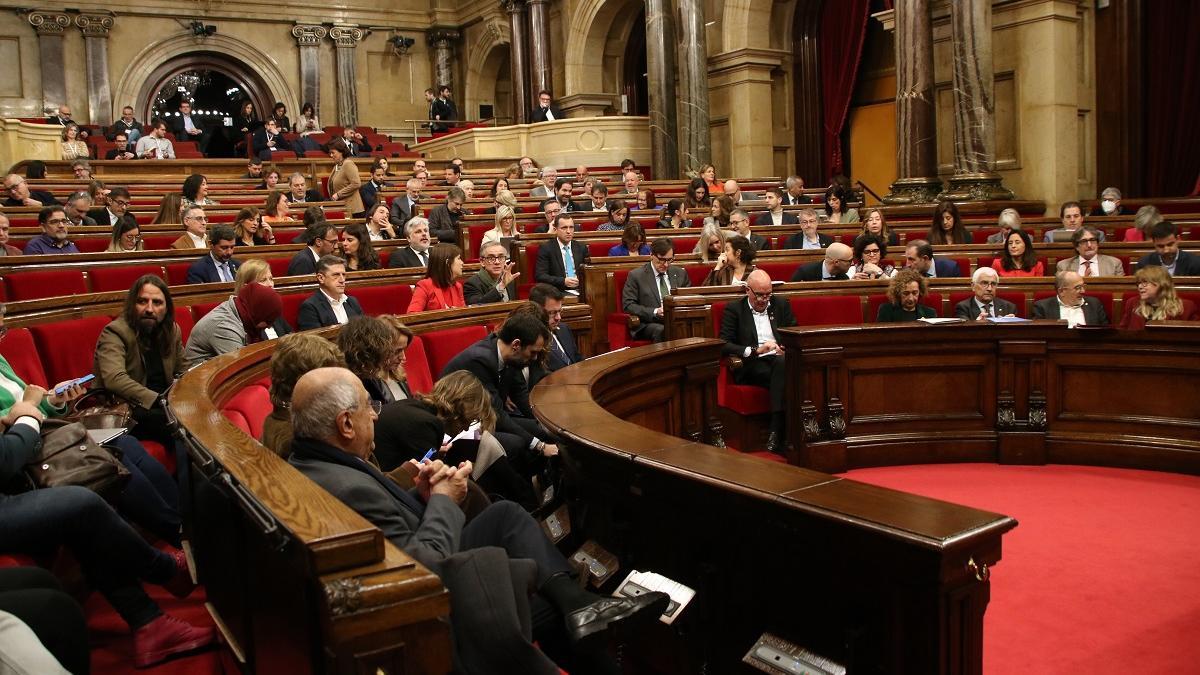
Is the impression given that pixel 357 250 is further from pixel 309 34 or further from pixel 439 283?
pixel 309 34

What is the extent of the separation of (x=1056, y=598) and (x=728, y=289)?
2.67m

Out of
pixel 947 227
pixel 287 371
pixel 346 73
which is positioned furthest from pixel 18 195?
pixel 346 73

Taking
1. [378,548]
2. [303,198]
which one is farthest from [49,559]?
[303,198]

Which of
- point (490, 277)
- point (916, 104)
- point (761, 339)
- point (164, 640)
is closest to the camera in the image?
point (164, 640)

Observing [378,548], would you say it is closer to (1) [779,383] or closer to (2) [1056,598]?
(2) [1056,598]

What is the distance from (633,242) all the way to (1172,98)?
639 centimetres

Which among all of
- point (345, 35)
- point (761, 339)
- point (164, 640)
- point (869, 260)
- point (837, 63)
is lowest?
point (164, 640)

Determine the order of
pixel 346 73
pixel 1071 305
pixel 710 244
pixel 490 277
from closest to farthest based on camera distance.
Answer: pixel 1071 305 → pixel 490 277 → pixel 710 244 → pixel 346 73

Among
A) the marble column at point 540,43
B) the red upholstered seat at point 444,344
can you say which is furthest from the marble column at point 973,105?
the marble column at point 540,43

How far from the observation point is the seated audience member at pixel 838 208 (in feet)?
30.5

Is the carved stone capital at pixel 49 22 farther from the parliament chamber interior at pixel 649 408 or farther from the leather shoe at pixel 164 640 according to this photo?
the leather shoe at pixel 164 640

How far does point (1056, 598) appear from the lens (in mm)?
3195

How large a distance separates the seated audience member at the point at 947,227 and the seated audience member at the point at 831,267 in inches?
57.4

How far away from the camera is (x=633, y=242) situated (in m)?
7.04
